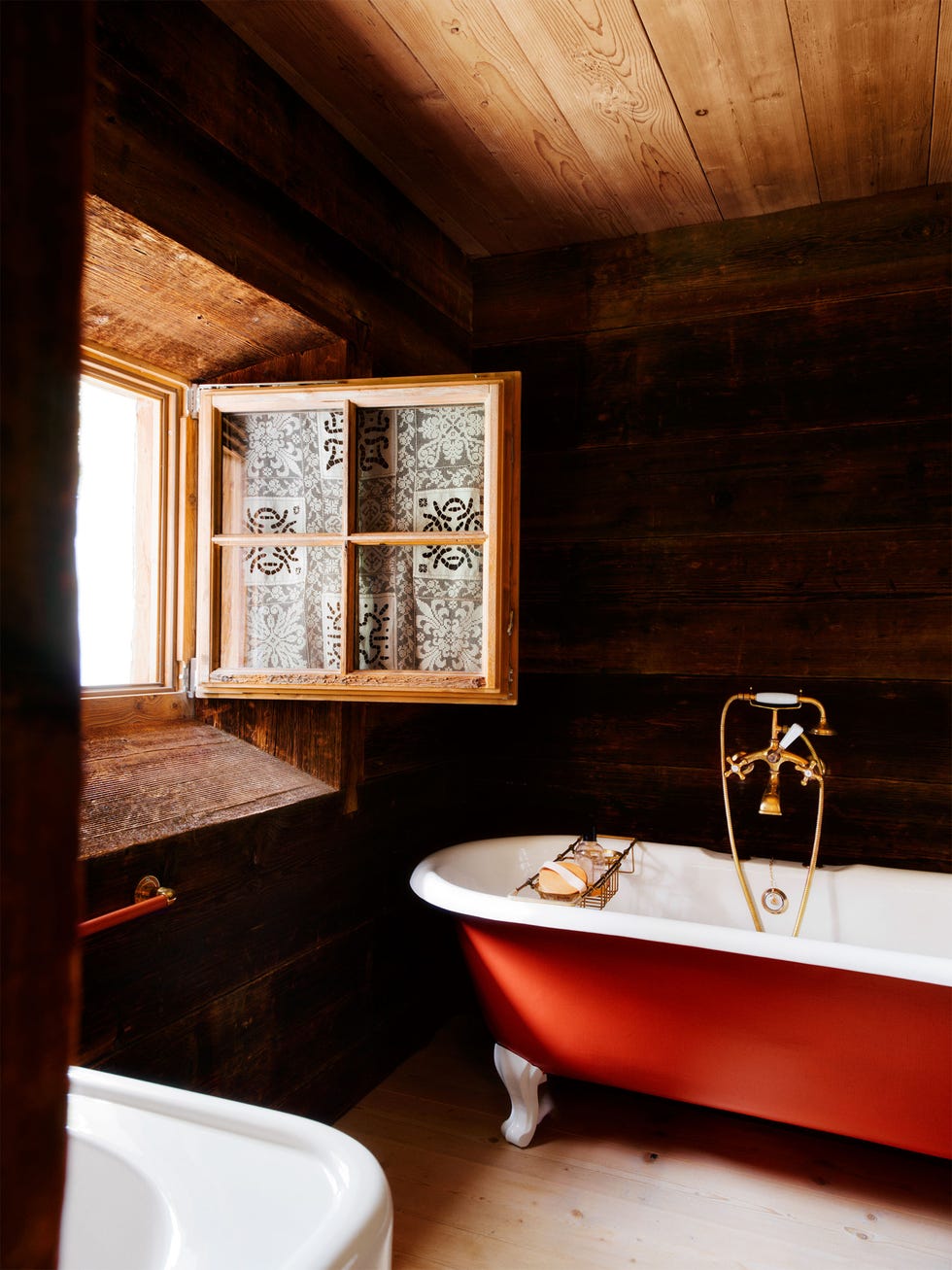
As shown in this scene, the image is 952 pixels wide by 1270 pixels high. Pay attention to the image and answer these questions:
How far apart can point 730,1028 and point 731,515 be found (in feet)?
4.69

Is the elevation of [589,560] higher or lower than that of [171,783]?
higher

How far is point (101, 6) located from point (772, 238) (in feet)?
6.18

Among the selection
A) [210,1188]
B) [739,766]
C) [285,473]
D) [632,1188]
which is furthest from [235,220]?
[632,1188]

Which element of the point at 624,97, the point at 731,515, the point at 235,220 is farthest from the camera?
the point at 731,515

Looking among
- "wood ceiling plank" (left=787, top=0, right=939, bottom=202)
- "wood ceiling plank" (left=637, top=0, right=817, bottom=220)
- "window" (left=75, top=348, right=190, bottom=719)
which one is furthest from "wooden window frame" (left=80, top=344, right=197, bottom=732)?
"wood ceiling plank" (left=787, top=0, right=939, bottom=202)

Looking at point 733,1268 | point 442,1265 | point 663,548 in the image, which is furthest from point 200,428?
point 733,1268

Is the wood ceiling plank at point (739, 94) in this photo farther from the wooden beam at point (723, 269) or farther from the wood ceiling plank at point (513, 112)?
the wood ceiling plank at point (513, 112)

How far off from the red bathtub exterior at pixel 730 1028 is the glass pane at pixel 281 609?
→ 2.49 ft

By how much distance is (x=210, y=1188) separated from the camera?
804 mm

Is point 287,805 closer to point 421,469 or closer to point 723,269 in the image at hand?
point 421,469

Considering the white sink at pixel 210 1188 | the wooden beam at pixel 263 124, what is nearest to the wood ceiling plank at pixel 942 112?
the wooden beam at pixel 263 124

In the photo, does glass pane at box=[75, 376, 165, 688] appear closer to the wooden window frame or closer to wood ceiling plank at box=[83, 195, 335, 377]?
the wooden window frame

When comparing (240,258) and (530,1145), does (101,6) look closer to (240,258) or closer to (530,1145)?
(240,258)

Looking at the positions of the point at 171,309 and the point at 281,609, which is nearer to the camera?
the point at 171,309
